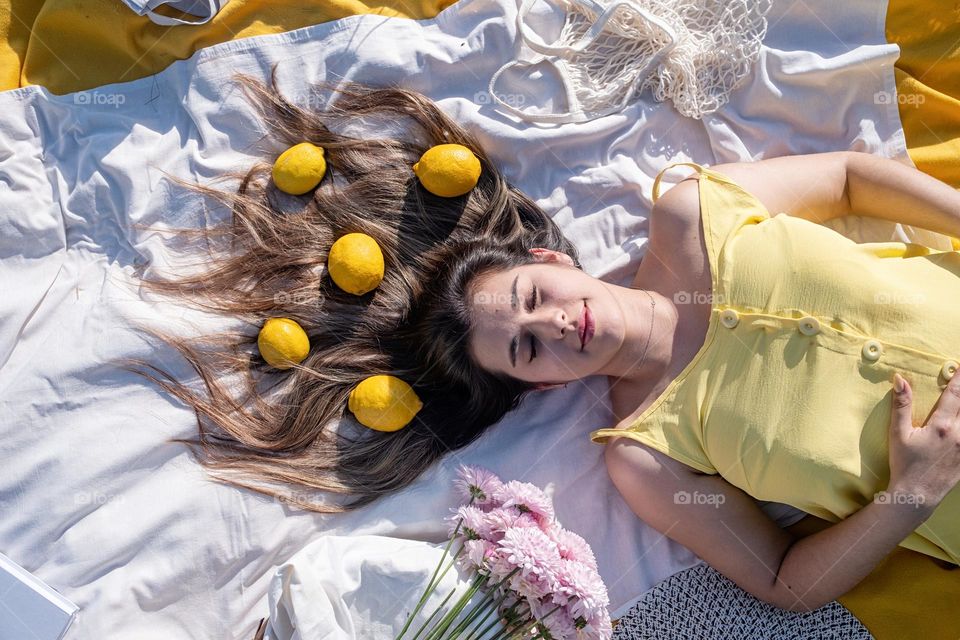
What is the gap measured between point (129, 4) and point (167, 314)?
3.70 ft

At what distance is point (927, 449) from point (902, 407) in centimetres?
13

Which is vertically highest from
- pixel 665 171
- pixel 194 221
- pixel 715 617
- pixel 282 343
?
pixel 665 171

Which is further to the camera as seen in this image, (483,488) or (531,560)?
(483,488)

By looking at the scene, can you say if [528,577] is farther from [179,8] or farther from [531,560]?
[179,8]

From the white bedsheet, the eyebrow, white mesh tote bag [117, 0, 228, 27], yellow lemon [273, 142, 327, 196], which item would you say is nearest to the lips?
the eyebrow

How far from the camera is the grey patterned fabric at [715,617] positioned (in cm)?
242

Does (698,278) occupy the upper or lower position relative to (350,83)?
lower

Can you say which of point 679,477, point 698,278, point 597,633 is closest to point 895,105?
point 698,278

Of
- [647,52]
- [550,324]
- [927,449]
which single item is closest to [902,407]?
[927,449]

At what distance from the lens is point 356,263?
2605 millimetres

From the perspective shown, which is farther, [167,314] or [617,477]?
[167,314]

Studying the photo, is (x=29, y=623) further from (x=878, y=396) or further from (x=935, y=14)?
(x=935, y=14)

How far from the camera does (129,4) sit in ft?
8.98

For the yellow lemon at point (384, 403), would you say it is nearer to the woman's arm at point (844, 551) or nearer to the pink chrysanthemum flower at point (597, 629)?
the pink chrysanthemum flower at point (597, 629)
